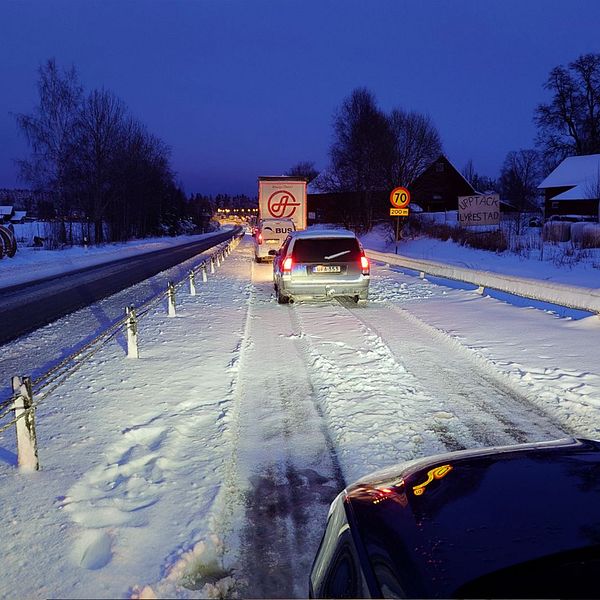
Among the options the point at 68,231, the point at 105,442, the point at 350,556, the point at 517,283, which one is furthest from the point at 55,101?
the point at 350,556

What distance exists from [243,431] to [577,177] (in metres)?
54.9

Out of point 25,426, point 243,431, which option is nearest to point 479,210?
point 243,431

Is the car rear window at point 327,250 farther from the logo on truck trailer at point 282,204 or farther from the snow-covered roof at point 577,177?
the snow-covered roof at point 577,177

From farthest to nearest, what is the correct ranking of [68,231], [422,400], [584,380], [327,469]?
1. [68,231]
2. [584,380]
3. [422,400]
4. [327,469]

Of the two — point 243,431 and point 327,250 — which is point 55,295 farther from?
point 243,431

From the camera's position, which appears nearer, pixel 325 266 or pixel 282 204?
pixel 325 266

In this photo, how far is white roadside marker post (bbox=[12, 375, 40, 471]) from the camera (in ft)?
13.7

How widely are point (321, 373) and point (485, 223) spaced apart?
20194mm

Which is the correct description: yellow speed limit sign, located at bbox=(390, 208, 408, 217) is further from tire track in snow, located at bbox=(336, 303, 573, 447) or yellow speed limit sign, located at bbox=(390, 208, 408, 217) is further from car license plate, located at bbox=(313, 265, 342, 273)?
tire track in snow, located at bbox=(336, 303, 573, 447)

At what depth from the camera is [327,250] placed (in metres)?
11.9

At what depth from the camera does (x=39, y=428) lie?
17.0ft

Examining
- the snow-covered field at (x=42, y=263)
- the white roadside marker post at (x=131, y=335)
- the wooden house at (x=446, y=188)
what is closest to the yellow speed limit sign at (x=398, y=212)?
the snow-covered field at (x=42, y=263)

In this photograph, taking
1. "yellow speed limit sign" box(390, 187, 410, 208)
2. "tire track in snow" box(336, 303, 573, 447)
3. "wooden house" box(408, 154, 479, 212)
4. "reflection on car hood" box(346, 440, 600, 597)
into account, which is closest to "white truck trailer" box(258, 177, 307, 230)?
"yellow speed limit sign" box(390, 187, 410, 208)

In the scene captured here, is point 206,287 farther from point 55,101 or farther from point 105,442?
point 55,101
